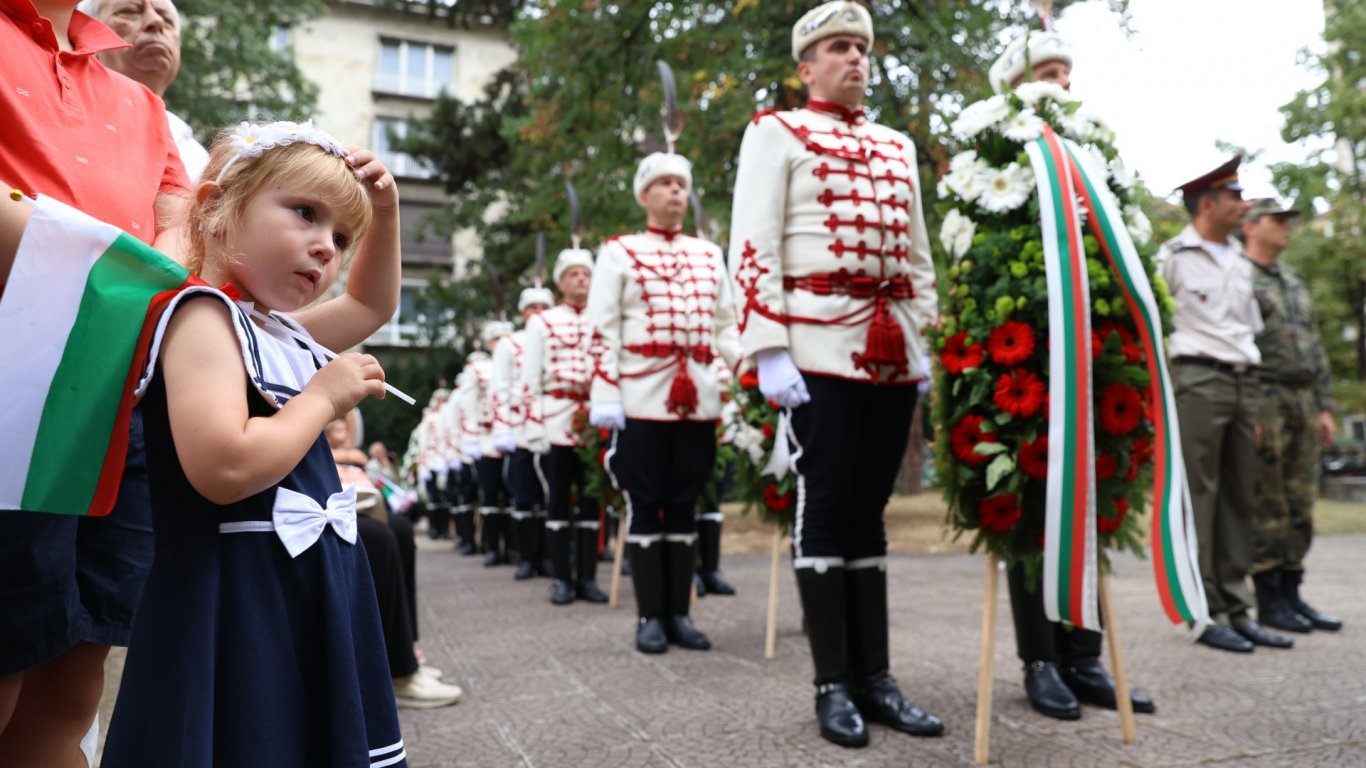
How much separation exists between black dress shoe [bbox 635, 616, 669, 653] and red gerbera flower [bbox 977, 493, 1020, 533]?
193 cm

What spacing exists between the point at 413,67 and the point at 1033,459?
3293 cm

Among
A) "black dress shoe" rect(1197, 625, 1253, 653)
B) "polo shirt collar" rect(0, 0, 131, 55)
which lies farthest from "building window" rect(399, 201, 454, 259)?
"polo shirt collar" rect(0, 0, 131, 55)

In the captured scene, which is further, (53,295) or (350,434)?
(350,434)

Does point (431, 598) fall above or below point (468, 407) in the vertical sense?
below

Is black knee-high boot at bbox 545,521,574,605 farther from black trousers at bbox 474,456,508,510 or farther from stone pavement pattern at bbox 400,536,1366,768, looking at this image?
black trousers at bbox 474,456,508,510

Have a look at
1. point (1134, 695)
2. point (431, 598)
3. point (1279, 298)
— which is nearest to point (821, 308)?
point (1134, 695)

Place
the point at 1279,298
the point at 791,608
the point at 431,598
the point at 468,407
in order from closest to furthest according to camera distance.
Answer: the point at 1279,298, the point at 791,608, the point at 431,598, the point at 468,407

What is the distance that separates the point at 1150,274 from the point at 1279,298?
9.43ft

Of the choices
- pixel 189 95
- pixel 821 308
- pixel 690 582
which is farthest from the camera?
pixel 189 95

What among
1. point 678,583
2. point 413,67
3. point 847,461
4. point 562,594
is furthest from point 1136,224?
point 413,67

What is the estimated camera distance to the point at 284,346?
168cm

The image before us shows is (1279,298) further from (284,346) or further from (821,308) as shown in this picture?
(284,346)

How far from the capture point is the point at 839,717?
3.01m

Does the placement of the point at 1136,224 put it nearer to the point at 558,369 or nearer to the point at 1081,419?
the point at 1081,419
